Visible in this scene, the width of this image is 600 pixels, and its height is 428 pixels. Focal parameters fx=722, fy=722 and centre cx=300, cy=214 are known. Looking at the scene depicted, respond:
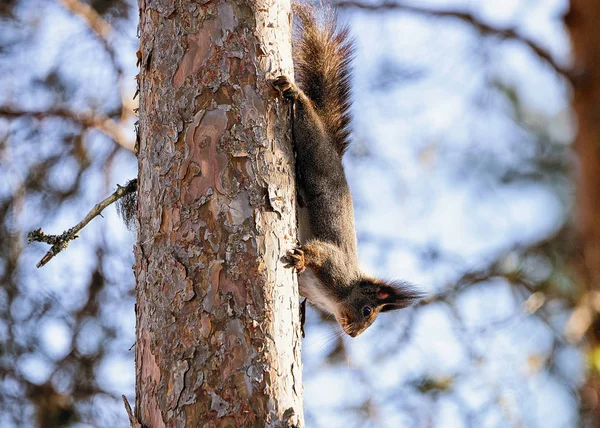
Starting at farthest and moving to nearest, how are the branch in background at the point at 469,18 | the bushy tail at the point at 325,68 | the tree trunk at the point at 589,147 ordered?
1. the branch in background at the point at 469,18
2. the bushy tail at the point at 325,68
3. the tree trunk at the point at 589,147

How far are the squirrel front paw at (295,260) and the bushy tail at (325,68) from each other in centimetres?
75

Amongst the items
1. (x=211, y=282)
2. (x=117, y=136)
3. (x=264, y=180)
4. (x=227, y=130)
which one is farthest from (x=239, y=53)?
(x=117, y=136)

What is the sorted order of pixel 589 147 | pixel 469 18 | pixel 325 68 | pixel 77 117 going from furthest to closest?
pixel 77 117 < pixel 469 18 < pixel 325 68 < pixel 589 147

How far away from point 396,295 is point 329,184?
64 cm

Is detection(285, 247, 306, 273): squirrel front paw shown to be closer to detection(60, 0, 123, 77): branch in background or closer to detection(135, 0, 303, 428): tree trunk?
detection(135, 0, 303, 428): tree trunk

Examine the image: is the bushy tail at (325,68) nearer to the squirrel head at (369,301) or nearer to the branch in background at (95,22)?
the squirrel head at (369,301)

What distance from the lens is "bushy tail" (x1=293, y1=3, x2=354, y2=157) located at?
2502 mm

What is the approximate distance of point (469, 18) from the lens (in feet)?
12.6

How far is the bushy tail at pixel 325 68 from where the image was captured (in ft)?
8.21

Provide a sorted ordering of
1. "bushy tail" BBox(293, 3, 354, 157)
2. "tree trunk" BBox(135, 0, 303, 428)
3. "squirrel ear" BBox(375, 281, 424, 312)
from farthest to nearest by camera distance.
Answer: "squirrel ear" BBox(375, 281, 424, 312) → "bushy tail" BBox(293, 3, 354, 157) → "tree trunk" BBox(135, 0, 303, 428)

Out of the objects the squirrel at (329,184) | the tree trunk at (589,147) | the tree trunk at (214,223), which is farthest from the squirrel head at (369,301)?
the tree trunk at (214,223)

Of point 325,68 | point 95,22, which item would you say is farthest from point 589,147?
point 95,22

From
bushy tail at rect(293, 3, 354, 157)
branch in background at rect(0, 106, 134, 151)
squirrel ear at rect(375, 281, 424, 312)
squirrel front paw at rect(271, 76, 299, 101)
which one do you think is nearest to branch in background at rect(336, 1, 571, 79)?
bushy tail at rect(293, 3, 354, 157)

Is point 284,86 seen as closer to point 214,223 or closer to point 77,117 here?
point 214,223
